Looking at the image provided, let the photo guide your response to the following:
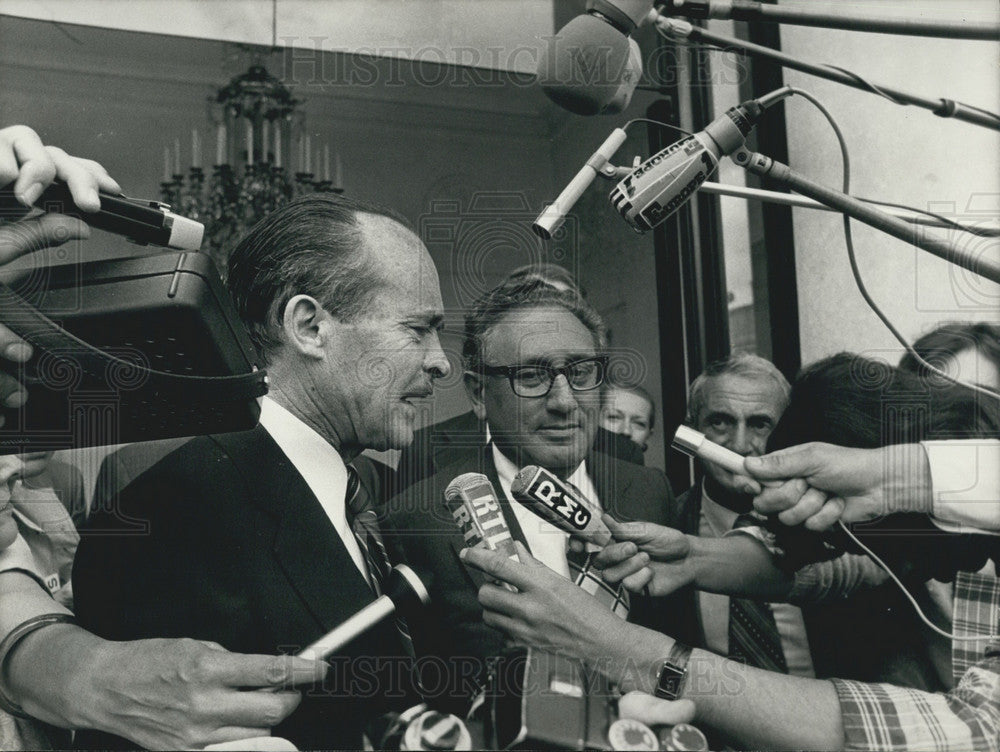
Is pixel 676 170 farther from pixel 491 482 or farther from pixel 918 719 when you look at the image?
pixel 918 719

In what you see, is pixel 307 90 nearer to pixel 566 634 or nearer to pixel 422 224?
pixel 422 224

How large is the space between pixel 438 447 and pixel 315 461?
0.46 meters

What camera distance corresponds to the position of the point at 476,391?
6.20 feet

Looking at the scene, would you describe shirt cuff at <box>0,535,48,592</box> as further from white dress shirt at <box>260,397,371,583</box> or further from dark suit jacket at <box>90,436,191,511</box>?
white dress shirt at <box>260,397,371,583</box>

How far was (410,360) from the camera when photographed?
1511 mm

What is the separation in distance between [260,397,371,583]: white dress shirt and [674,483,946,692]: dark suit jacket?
698 millimetres

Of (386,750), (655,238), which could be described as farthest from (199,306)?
(655,238)

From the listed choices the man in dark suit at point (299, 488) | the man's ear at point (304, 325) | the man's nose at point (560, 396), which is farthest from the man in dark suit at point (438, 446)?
the man's ear at point (304, 325)

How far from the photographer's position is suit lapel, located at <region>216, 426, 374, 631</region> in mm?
1301

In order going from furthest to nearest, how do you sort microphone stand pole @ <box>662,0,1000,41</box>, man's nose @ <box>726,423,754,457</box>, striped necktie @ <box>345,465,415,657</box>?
man's nose @ <box>726,423,754,457</box>
striped necktie @ <box>345,465,415,657</box>
microphone stand pole @ <box>662,0,1000,41</box>

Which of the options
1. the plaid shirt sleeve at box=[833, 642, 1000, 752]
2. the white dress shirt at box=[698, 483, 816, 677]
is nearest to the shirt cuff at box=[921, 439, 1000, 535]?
the plaid shirt sleeve at box=[833, 642, 1000, 752]

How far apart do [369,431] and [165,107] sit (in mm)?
898

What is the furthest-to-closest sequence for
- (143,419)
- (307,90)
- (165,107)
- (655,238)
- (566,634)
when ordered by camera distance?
(655,238) < (307,90) < (165,107) < (566,634) < (143,419)

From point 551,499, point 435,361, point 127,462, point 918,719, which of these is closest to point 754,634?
point 918,719
